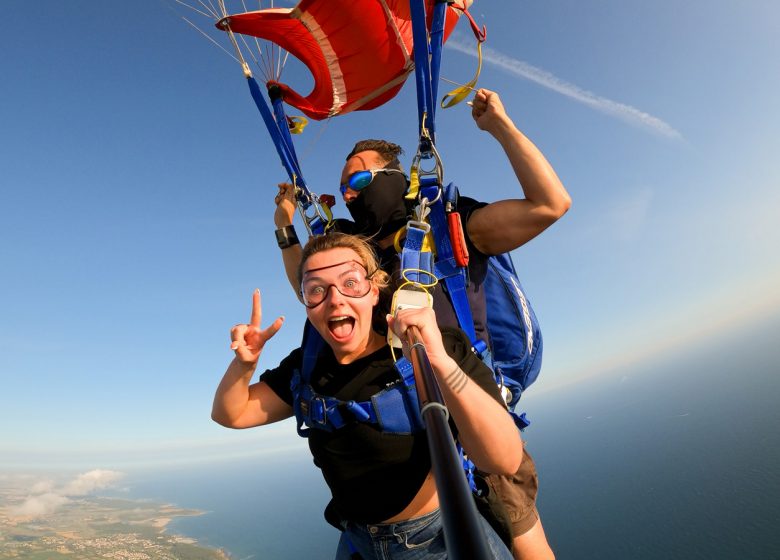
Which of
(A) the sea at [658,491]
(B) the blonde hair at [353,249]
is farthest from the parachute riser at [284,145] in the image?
(A) the sea at [658,491]

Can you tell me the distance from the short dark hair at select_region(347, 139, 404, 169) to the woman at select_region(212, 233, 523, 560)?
3.60 ft

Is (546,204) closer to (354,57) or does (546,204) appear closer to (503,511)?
(503,511)

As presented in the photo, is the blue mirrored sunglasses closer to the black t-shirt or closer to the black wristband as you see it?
the black wristband

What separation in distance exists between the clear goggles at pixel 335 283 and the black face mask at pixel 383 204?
0.76 metres

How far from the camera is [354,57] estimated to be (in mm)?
3896

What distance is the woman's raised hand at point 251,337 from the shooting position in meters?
2.16

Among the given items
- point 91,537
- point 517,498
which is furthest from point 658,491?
point 91,537

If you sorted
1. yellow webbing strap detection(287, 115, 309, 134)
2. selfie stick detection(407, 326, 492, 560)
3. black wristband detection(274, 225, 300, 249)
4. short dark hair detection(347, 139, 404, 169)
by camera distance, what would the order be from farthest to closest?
yellow webbing strap detection(287, 115, 309, 134) < black wristband detection(274, 225, 300, 249) < short dark hair detection(347, 139, 404, 169) < selfie stick detection(407, 326, 492, 560)

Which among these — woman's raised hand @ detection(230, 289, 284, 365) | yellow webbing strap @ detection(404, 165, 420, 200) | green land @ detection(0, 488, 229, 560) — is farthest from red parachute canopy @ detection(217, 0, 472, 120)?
green land @ detection(0, 488, 229, 560)

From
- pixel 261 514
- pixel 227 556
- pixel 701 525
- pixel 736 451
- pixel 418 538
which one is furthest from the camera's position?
pixel 261 514

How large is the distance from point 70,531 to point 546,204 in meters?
181

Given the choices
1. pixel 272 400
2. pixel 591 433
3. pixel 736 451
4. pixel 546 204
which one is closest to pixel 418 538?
pixel 272 400

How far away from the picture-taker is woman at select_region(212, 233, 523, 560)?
1.96 m

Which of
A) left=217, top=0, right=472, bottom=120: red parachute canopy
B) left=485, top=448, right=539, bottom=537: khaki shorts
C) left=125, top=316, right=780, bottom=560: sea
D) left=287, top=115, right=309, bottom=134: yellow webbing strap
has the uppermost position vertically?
left=217, top=0, right=472, bottom=120: red parachute canopy
